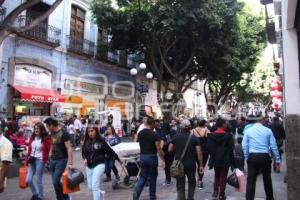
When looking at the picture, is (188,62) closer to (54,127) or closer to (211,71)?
(211,71)

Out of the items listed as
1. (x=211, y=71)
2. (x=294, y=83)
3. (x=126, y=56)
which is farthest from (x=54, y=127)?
(x=126, y=56)

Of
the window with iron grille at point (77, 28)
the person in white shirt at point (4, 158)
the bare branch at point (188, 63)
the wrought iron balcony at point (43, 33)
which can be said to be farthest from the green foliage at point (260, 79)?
the person in white shirt at point (4, 158)

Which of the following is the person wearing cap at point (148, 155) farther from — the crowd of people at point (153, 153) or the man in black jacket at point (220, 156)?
the man in black jacket at point (220, 156)

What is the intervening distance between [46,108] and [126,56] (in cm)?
969

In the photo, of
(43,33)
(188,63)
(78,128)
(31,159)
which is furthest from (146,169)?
(188,63)

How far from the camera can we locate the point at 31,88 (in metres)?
20.1

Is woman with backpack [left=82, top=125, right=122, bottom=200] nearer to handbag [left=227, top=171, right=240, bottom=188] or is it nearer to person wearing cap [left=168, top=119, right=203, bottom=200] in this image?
person wearing cap [left=168, top=119, right=203, bottom=200]

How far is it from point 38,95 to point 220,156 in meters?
13.5

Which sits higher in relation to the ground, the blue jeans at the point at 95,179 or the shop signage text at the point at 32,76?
the shop signage text at the point at 32,76

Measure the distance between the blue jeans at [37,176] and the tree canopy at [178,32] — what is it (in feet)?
46.8

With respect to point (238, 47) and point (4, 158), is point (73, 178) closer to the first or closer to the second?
point (4, 158)

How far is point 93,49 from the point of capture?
25547 mm

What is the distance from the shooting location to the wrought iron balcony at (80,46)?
23.1m

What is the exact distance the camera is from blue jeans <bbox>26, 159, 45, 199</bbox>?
8141mm
